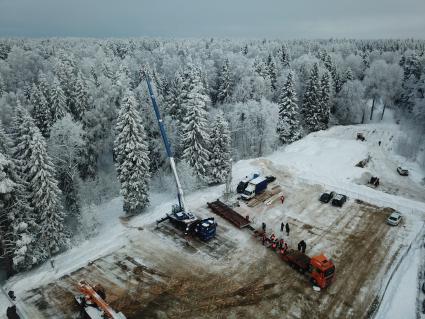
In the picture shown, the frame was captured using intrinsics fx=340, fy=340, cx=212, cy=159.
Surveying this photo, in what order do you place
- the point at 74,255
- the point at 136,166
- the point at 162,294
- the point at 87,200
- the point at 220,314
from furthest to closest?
1. the point at 87,200
2. the point at 136,166
3. the point at 74,255
4. the point at 162,294
5. the point at 220,314

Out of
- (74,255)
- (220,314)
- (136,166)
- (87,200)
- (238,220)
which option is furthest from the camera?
(87,200)

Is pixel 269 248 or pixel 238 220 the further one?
pixel 238 220

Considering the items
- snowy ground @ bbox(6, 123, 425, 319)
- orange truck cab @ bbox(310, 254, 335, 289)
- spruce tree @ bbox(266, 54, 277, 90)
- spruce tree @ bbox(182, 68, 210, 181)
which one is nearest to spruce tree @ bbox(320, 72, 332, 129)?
spruce tree @ bbox(266, 54, 277, 90)

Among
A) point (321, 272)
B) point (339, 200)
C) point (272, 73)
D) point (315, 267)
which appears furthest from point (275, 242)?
point (272, 73)

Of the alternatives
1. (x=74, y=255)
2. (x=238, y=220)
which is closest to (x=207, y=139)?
(x=238, y=220)

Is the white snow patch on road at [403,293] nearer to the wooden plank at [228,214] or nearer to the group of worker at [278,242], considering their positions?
the group of worker at [278,242]

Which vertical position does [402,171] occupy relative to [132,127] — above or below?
below

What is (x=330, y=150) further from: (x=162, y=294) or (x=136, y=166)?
(x=162, y=294)

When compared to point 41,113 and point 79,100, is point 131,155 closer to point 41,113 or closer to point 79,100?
point 41,113
